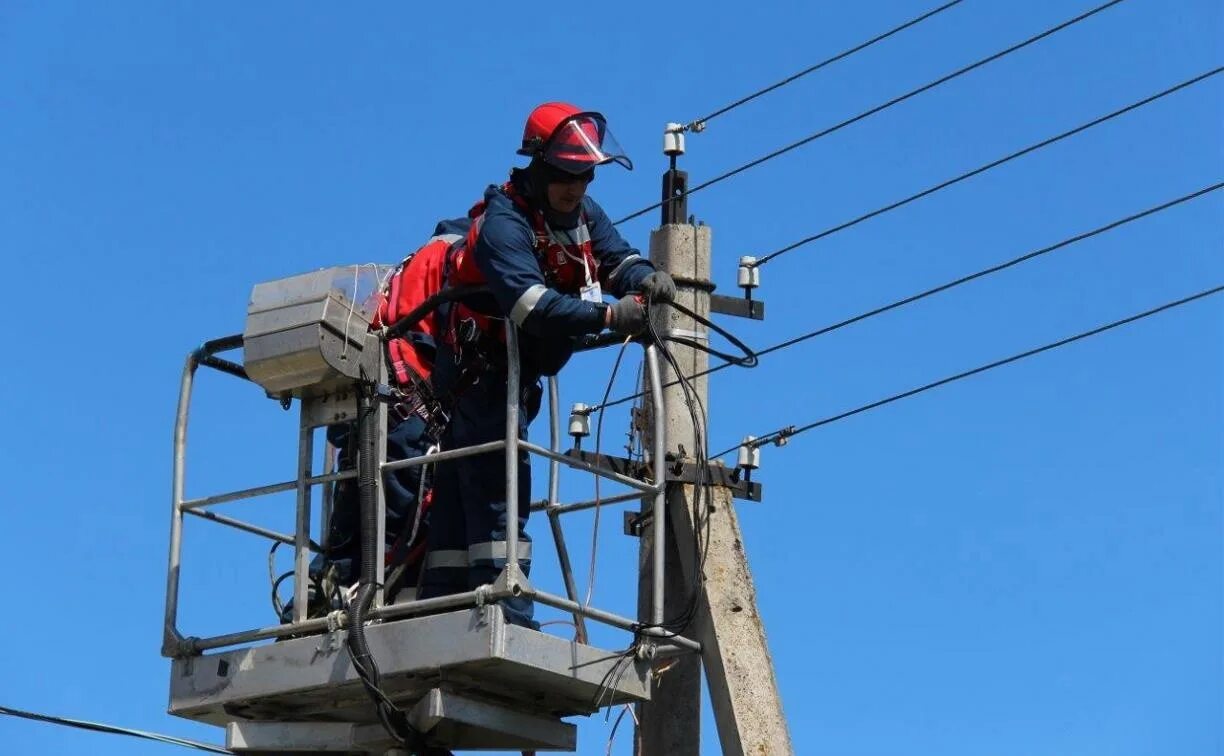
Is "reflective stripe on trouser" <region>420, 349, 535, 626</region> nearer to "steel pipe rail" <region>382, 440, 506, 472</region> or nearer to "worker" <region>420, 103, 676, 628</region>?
"worker" <region>420, 103, 676, 628</region>

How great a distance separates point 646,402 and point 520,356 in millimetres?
1945

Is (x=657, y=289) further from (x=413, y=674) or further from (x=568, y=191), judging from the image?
(x=413, y=674)

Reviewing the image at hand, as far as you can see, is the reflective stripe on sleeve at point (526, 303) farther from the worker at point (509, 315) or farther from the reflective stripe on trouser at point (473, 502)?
the reflective stripe on trouser at point (473, 502)

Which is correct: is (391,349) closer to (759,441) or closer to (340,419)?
(340,419)

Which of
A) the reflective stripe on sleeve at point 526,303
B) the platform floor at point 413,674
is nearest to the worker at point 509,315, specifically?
the reflective stripe on sleeve at point 526,303

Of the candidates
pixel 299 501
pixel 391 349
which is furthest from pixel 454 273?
pixel 299 501

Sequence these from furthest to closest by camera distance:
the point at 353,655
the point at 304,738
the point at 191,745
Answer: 1. the point at 191,745
2. the point at 304,738
3. the point at 353,655

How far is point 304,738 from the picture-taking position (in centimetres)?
1102

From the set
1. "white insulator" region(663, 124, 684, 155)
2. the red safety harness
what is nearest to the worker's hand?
the red safety harness

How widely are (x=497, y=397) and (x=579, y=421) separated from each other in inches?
71.9

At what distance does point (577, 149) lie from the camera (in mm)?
10852

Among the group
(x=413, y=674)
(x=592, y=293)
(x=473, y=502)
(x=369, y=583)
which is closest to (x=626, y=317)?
(x=592, y=293)

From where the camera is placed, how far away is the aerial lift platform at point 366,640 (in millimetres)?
10203

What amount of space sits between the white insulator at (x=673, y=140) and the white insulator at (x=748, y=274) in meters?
0.69
